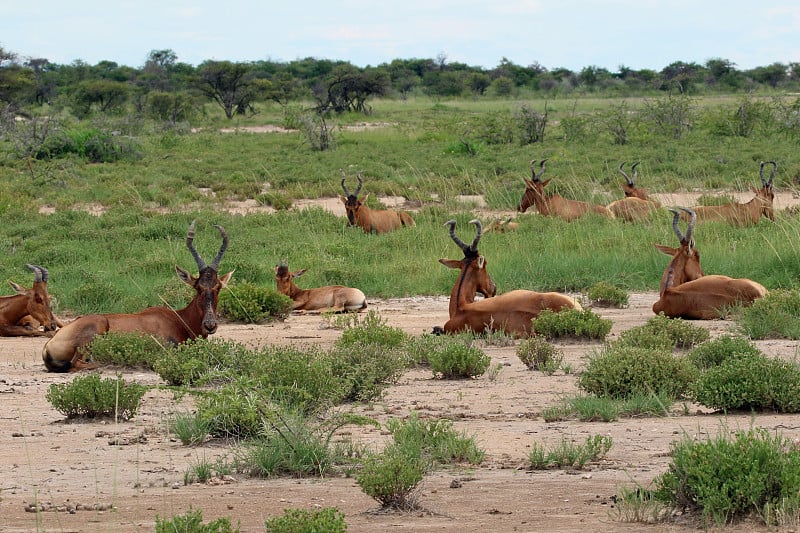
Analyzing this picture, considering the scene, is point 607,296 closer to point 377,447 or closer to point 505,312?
point 505,312

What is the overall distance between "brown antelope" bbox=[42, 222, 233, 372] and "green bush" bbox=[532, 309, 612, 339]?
120 inches

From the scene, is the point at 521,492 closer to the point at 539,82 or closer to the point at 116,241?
the point at 116,241

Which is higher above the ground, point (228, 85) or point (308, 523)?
point (228, 85)

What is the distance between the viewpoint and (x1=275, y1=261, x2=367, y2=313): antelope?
14094 mm

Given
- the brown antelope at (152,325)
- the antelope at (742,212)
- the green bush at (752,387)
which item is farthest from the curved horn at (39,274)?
the antelope at (742,212)

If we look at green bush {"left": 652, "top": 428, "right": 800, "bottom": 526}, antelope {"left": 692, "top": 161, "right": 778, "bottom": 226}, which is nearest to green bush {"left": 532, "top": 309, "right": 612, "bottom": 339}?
green bush {"left": 652, "top": 428, "right": 800, "bottom": 526}

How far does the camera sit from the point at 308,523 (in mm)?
4625

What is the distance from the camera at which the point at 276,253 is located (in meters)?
17.7

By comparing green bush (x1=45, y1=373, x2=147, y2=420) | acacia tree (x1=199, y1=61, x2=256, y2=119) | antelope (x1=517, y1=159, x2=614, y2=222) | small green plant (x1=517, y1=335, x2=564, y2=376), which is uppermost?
acacia tree (x1=199, y1=61, x2=256, y2=119)

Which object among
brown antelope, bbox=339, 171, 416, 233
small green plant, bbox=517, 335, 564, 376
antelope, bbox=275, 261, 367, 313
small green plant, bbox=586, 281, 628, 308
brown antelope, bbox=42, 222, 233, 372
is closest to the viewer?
small green plant, bbox=517, 335, 564, 376

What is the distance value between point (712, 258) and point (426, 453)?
1017 cm

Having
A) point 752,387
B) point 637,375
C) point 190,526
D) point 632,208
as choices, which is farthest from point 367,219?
point 190,526

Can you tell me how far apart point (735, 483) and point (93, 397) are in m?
4.36

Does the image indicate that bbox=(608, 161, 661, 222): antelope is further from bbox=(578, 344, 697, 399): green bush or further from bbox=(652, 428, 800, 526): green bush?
bbox=(652, 428, 800, 526): green bush
